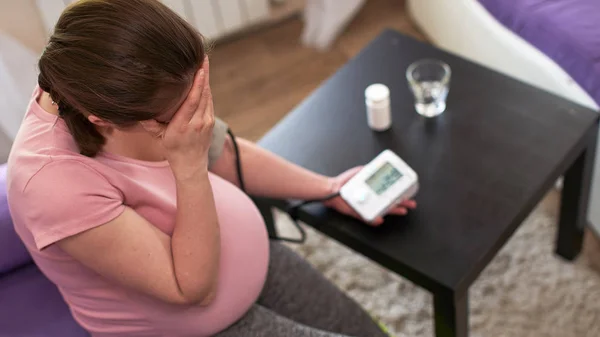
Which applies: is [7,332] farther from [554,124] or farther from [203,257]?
[554,124]

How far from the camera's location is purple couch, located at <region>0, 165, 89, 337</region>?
108 cm

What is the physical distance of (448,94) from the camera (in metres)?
1.46

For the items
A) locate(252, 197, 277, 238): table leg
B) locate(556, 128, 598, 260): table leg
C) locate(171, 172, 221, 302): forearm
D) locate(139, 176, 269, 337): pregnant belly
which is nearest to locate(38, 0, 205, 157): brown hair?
locate(171, 172, 221, 302): forearm

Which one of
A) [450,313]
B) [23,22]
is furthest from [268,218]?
[23,22]

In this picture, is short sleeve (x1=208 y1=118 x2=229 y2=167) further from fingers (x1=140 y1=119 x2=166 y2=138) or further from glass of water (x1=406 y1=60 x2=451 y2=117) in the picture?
glass of water (x1=406 y1=60 x2=451 y2=117)

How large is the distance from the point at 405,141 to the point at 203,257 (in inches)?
23.3

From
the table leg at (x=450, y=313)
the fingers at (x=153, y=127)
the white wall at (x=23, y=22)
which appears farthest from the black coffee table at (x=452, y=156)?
the white wall at (x=23, y=22)

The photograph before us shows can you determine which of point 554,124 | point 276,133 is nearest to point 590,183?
point 554,124

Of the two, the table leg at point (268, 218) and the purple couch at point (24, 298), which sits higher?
the purple couch at point (24, 298)

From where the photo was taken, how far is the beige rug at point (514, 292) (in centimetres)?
152

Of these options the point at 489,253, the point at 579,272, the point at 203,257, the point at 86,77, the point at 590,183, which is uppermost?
the point at 86,77

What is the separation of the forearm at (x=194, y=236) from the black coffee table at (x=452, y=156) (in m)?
0.38

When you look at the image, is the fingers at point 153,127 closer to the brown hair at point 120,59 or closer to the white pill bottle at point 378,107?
the brown hair at point 120,59

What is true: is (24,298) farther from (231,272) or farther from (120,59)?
(120,59)
